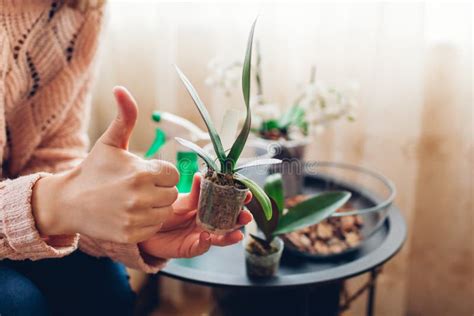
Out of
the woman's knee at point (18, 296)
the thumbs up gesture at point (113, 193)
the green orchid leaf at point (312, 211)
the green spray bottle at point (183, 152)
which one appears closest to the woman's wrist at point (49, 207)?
the thumbs up gesture at point (113, 193)

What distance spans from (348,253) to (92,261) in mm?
424

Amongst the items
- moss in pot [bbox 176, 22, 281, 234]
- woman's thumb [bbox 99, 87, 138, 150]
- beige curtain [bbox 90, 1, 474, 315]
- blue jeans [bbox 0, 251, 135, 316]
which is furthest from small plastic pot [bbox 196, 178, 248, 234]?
beige curtain [bbox 90, 1, 474, 315]

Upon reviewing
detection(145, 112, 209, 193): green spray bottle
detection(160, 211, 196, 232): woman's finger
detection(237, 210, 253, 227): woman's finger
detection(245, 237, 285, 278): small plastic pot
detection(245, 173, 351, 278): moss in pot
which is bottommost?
detection(245, 237, 285, 278): small plastic pot

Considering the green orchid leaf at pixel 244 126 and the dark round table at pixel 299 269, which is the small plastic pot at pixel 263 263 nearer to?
the dark round table at pixel 299 269

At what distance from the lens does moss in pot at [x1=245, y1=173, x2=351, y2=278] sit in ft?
2.34

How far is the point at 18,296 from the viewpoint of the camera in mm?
596

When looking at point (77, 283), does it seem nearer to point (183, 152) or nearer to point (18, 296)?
point (18, 296)

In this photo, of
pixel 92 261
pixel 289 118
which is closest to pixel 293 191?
pixel 289 118

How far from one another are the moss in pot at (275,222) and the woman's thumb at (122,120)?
0.86 feet

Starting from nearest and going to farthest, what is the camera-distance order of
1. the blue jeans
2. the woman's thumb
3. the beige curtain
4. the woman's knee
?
1. the woman's thumb
2. the woman's knee
3. the blue jeans
4. the beige curtain

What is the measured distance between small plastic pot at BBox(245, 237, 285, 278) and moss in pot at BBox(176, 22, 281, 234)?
16cm

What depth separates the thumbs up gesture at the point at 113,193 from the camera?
48 centimetres

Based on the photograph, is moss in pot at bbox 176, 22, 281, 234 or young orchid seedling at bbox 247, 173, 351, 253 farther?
young orchid seedling at bbox 247, 173, 351, 253

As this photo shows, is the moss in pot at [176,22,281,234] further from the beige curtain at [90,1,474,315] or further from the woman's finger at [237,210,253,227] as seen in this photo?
the beige curtain at [90,1,474,315]
